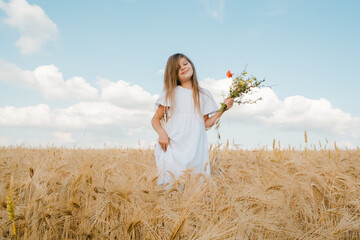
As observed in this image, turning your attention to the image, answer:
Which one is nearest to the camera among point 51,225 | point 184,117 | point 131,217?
→ point 131,217

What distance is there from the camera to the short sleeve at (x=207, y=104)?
3002 millimetres

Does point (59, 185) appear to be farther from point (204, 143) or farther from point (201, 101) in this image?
point (201, 101)

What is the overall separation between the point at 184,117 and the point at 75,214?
150cm

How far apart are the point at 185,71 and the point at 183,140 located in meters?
0.74

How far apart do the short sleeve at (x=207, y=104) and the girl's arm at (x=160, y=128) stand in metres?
0.46

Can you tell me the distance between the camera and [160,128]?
2.77 meters

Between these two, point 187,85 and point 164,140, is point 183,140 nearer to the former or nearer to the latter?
point 164,140

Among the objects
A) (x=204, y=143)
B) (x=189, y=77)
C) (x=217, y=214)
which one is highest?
(x=189, y=77)

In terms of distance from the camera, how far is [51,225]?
140 centimetres

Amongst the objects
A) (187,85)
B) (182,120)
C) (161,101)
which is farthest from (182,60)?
(182,120)

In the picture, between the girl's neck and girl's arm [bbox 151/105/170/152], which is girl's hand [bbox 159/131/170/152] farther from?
the girl's neck

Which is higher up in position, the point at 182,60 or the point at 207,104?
the point at 182,60

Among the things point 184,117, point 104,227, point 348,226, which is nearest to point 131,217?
point 104,227

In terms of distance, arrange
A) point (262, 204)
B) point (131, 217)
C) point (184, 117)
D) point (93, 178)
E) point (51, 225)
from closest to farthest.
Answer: point (131, 217)
point (51, 225)
point (262, 204)
point (93, 178)
point (184, 117)
